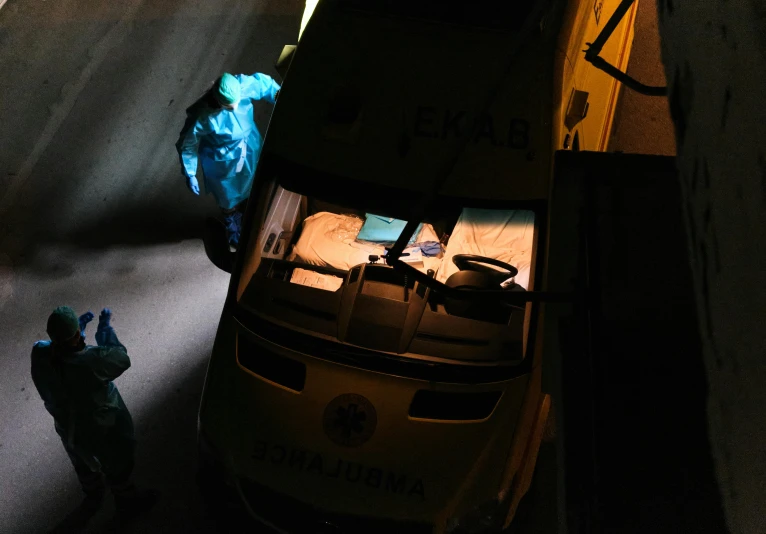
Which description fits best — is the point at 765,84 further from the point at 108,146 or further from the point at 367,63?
the point at 108,146

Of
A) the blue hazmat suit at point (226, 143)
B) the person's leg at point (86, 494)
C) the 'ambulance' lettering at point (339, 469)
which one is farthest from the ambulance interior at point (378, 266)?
the person's leg at point (86, 494)

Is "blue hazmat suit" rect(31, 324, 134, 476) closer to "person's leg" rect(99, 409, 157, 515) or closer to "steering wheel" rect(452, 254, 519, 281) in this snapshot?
"person's leg" rect(99, 409, 157, 515)

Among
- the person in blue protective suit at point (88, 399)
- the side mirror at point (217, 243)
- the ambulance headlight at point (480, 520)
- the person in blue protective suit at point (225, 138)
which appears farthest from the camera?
the person in blue protective suit at point (225, 138)

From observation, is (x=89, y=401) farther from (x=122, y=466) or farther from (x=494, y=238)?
(x=494, y=238)

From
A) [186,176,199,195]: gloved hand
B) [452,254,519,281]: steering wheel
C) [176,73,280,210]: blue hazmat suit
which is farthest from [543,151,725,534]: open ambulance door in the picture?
[186,176,199,195]: gloved hand

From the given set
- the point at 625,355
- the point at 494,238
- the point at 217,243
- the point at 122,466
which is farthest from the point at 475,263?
the point at 122,466

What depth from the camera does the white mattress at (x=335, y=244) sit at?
3.95 meters

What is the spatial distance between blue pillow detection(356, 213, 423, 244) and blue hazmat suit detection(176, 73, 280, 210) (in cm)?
90

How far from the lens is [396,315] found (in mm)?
3221

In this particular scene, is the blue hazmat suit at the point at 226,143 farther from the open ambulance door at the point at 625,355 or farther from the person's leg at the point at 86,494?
the open ambulance door at the point at 625,355

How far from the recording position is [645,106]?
217 inches

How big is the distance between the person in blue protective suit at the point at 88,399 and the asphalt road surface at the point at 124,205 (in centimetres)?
41

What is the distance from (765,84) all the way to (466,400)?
99.2 inches

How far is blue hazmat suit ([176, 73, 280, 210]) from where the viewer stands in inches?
182
